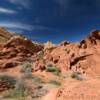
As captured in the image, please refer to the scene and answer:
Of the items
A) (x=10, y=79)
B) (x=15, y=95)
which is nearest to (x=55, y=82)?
(x=10, y=79)

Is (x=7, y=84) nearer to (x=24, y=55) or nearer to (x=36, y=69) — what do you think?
(x=36, y=69)

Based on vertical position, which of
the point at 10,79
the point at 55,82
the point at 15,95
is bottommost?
the point at 15,95

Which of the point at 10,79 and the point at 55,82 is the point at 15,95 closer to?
the point at 10,79

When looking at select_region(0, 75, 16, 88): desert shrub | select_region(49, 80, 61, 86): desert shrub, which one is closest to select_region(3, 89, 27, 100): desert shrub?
select_region(0, 75, 16, 88): desert shrub

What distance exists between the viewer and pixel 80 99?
1113 centimetres

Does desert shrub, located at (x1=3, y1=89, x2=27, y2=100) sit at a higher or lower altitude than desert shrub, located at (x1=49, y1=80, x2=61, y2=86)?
lower

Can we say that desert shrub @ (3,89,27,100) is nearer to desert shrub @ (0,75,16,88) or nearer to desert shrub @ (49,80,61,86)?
desert shrub @ (0,75,16,88)

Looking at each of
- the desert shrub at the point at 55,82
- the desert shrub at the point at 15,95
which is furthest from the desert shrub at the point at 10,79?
the desert shrub at the point at 55,82

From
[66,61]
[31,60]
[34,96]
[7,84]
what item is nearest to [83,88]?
[34,96]

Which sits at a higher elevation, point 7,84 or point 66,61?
point 66,61

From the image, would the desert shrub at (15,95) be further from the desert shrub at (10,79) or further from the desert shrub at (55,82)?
the desert shrub at (55,82)

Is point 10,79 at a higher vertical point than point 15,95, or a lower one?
higher

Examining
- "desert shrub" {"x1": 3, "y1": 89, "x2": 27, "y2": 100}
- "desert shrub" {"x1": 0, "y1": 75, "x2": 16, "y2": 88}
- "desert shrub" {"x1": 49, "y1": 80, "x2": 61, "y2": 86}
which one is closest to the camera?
"desert shrub" {"x1": 3, "y1": 89, "x2": 27, "y2": 100}

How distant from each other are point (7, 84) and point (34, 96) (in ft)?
10.3
